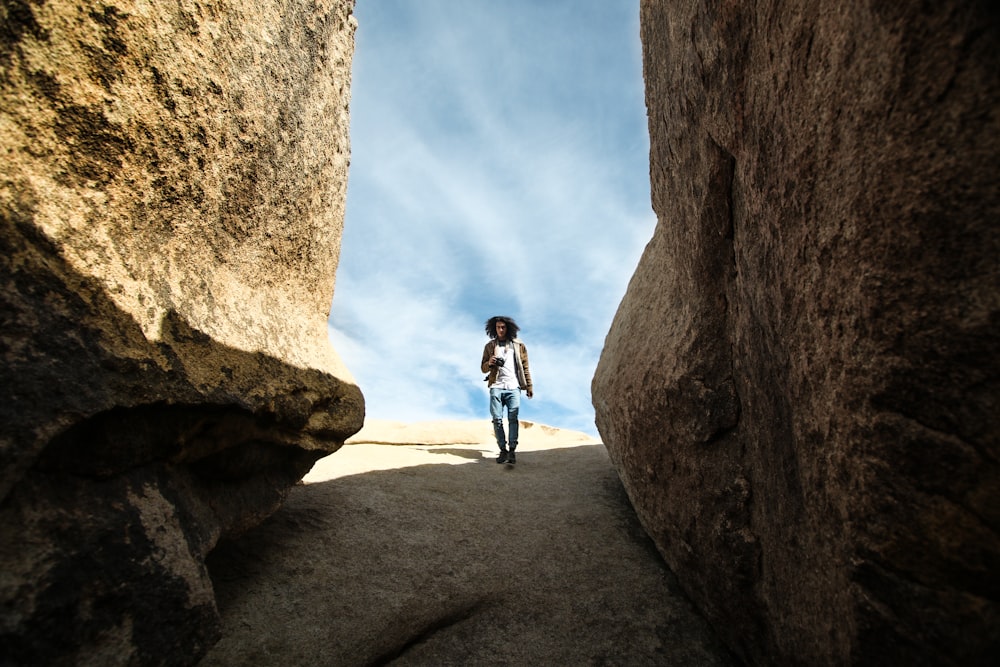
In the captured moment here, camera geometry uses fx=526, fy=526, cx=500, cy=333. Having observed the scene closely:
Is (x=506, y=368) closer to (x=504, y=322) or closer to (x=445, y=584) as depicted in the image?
(x=504, y=322)

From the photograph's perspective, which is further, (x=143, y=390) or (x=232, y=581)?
(x=232, y=581)

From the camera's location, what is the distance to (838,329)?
8.05 feet

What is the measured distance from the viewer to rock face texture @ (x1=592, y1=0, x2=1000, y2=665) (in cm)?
190

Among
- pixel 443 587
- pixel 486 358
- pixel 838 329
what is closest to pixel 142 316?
pixel 443 587

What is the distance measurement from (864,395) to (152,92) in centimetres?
403

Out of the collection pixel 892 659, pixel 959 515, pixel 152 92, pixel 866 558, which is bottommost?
pixel 892 659

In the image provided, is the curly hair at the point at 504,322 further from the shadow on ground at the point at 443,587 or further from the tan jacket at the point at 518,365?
the shadow on ground at the point at 443,587

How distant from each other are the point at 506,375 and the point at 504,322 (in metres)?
1.21

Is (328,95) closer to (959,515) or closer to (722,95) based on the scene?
(722,95)

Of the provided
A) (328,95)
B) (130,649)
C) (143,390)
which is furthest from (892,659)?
(328,95)

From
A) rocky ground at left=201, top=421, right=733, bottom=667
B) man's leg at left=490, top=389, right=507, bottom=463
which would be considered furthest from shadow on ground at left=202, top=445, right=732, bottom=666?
man's leg at left=490, top=389, right=507, bottom=463

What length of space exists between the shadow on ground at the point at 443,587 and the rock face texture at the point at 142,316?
0.64m

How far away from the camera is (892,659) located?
7.84 ft

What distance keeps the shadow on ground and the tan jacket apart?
3.66 meters
